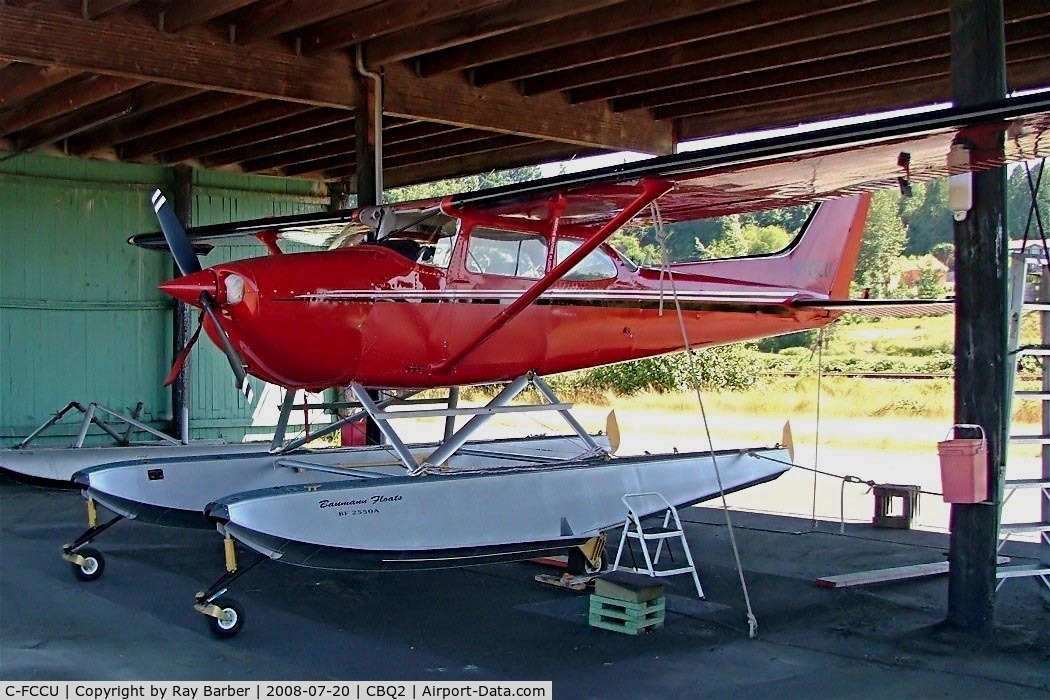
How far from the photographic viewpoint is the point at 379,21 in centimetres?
874

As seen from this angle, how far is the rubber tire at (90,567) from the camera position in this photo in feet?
23.3

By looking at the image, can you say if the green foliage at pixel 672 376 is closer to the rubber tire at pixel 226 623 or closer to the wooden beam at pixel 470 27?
the wooden beam at pixel 470 27

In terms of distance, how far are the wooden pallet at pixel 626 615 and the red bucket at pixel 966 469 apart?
1724 millimetres

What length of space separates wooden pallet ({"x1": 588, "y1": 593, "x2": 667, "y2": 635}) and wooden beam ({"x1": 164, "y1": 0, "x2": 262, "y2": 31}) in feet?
17.0

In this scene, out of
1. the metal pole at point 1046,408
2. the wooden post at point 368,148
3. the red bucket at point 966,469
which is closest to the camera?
the red bucket at point 966,469

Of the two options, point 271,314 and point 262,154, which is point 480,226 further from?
point 262,154

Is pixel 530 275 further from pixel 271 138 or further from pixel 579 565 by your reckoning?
pixel 271 138

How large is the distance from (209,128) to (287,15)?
4772 millimetres

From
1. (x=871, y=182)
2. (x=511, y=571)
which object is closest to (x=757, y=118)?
(x=871, y=182)

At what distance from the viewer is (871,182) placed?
6730 mm

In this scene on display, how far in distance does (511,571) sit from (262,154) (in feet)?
29.1

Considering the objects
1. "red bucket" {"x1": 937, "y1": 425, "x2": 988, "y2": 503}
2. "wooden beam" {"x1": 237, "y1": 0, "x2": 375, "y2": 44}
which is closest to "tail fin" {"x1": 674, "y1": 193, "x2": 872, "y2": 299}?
"wooden beam" {"x1": 237, "y1": 0, "x2": 375, "y2": 44}

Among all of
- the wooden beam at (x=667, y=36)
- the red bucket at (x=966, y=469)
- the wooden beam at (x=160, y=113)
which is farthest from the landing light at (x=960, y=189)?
the wooden beam at (x=160, y=113)

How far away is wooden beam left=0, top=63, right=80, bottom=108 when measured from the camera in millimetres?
10031
